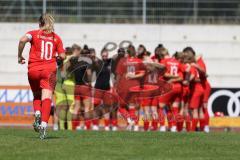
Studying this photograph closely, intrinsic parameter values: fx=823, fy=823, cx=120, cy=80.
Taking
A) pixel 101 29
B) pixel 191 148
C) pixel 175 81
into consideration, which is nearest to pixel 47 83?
pixel 191 148

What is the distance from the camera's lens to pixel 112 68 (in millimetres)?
24719

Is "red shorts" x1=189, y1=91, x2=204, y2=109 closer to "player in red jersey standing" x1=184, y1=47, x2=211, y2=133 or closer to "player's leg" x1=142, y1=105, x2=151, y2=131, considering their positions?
"player in red jersey standing" x1=184, y1=47, x2=211, y2=133

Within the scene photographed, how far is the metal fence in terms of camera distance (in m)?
31.2

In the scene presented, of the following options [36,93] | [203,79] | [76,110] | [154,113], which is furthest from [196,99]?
[36,93]

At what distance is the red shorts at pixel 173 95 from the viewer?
2317 centimetres

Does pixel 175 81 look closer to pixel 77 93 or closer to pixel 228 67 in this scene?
pixel 77 93

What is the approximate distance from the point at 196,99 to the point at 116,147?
9.74 meters

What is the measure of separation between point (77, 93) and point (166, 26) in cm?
834

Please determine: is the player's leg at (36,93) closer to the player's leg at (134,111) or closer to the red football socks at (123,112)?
the player's leg at (134,111)

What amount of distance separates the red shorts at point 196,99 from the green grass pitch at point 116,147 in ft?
22.3

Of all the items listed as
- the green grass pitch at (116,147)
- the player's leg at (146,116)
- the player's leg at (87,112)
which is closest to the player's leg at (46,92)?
the green grass pitch at (116,147)

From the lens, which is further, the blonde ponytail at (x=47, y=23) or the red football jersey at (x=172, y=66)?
the red football jersey at (x=172, y=66)

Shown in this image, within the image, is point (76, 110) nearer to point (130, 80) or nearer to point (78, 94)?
point (78, 94)

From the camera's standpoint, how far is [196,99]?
22.9 meters
